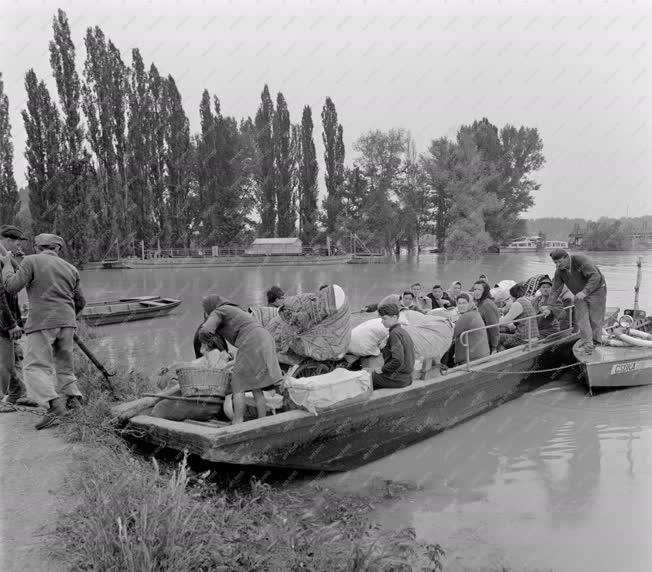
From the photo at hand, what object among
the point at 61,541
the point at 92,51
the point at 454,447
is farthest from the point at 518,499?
the point at 92,51

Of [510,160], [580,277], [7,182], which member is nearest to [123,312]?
[580,277]

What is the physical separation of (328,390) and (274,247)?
45.3 m

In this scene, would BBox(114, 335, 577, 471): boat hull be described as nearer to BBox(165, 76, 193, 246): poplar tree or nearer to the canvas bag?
the canvas bag

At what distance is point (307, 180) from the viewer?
5156 centimetres

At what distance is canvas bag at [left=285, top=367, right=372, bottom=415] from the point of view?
16.6 ft

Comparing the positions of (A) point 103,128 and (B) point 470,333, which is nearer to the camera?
(B) point 470,333

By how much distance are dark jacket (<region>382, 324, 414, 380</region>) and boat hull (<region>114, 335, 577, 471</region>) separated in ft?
0.66

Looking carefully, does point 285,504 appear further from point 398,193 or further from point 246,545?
point 398,193

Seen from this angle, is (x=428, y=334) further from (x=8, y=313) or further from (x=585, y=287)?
(x=8, y=313)

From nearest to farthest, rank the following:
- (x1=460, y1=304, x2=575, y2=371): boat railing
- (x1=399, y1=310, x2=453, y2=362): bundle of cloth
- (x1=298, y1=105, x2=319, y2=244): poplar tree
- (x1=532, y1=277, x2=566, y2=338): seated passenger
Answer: (x1=399, y1=310, x2=453, y2=362): bundle of cloth < (x1=460, y1=304, x2=575, y2=371): boat railing < (x1=532, y1=277, x2=566, y2=338): seated passenger < (x1=298, y1=105, x2=319, y2=244): poplar tree

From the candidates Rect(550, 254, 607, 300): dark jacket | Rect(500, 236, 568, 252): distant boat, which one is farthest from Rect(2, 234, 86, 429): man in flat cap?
Rect(500, 236, 568, 252): distant boat

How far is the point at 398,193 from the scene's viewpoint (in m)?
55.7

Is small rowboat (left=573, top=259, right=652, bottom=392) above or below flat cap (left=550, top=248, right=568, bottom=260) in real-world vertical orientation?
below

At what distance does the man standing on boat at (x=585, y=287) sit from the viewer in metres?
8.09
